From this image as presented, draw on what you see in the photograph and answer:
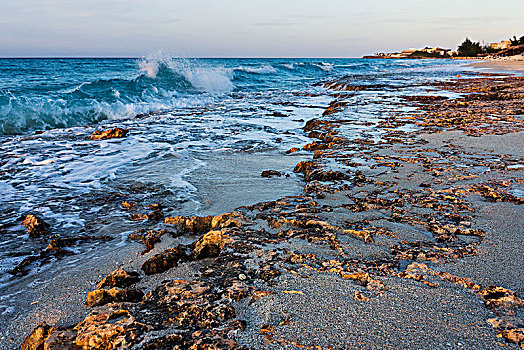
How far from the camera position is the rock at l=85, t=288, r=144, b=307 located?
167 cm

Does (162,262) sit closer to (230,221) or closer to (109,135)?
(230,221)

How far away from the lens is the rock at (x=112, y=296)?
1668 mm

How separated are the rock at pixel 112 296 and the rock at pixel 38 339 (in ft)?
0.77

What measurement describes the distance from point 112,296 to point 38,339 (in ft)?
1.05

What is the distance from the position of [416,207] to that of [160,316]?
2.01 meters

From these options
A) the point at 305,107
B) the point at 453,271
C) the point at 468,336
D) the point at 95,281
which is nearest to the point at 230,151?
the point at 95,281

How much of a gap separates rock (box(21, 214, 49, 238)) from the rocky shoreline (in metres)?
0.71

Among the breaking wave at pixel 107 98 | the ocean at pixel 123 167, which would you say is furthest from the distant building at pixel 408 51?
the ocean at pixel 123 167

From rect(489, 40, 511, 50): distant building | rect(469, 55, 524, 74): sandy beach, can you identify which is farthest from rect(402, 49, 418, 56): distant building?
rect(469, 55, 524, 74): sandy beach

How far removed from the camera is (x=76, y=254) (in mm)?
2482

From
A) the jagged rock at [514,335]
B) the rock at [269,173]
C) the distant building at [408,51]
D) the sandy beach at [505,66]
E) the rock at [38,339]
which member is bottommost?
the rock at [38,339]

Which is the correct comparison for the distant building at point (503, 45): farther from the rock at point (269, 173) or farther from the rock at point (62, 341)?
the rock at point (62, 341)

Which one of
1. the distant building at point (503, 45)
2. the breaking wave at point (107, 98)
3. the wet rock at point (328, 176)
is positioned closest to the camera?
the wet rock at point (328, 176)

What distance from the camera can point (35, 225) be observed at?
9.36ft
